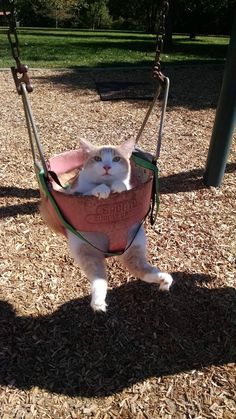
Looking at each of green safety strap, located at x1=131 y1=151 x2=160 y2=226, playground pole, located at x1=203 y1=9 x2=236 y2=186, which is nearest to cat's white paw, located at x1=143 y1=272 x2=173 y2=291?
green safety strap, located at x1=131 y1=151 x2=160 y2=226

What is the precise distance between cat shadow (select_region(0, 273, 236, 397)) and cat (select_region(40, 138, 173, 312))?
0.44 m

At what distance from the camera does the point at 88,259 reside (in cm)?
210

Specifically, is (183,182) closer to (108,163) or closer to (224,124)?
(224,124)

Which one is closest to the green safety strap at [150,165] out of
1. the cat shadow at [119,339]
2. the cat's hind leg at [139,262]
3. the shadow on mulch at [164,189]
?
the cat's hind leg at [139,262]

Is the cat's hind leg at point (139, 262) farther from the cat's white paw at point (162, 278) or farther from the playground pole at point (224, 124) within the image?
the playground pole at point (224, 124)

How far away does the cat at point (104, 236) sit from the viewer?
6.83 ft

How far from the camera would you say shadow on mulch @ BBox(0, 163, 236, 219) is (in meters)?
3.64

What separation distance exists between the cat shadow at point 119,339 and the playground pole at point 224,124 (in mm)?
1463

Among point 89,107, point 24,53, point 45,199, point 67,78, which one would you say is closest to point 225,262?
point 45,199

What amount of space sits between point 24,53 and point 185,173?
803 centimetres

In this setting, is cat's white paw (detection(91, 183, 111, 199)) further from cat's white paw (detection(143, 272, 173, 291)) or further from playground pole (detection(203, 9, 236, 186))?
playground pole (detection(203, 9, 236, 186))

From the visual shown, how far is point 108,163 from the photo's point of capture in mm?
2111

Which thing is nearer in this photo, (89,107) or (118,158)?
(118,158)

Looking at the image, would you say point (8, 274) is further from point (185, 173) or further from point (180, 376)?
point (185, 173)
